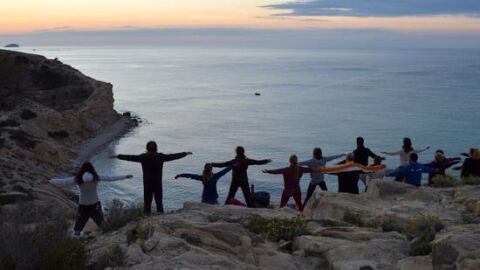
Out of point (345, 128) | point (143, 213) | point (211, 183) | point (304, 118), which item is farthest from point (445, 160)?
point (304, 118)

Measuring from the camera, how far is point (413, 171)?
13742 mm

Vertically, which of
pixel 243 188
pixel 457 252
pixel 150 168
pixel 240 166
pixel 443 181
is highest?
pixel 457 252

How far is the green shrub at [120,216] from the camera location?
10.9 m

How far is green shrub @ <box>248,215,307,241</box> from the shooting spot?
31.9ft

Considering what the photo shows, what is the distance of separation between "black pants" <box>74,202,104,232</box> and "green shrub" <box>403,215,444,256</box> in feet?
19.7

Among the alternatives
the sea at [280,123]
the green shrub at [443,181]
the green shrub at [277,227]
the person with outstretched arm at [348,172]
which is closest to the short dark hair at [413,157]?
the person with outstretched arm at [348,172]

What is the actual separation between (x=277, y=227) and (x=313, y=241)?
3.12ft

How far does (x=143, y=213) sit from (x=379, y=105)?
8411 cm

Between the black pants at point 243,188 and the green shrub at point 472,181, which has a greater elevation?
the green shrub at point 472,181

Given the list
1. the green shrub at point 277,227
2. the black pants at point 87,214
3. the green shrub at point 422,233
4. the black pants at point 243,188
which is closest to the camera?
the green shrub at point 422,233

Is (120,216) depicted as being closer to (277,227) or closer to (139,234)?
(139,234)

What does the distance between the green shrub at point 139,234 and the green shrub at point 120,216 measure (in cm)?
172

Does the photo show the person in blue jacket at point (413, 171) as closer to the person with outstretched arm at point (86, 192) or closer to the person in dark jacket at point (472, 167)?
the person in dark jacket at point (472, 167)

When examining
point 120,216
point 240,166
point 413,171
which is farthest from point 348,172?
point 120,216
